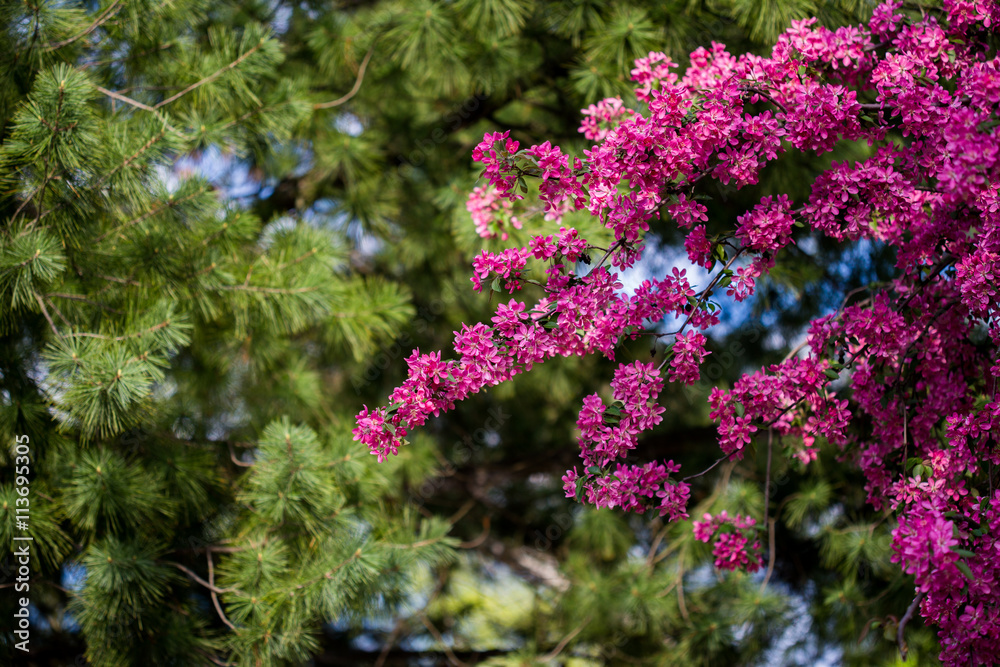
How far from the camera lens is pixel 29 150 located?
1.39m

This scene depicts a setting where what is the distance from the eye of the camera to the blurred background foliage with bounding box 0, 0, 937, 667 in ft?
5.06

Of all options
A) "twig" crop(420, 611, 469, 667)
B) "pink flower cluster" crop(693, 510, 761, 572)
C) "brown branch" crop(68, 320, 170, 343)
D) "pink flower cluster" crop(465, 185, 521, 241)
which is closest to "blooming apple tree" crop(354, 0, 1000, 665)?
"pink flower cluster" crop(693, 510, 761, 572)

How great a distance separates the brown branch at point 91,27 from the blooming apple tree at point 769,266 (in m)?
1.08

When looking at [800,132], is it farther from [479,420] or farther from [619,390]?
[479,420]

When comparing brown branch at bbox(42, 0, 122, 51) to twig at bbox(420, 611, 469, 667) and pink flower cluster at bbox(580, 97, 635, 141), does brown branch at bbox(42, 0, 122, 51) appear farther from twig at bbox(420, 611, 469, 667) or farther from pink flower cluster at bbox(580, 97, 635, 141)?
twig at bbox(420, 611, 469, 667)

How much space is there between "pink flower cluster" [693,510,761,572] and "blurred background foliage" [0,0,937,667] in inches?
14.1

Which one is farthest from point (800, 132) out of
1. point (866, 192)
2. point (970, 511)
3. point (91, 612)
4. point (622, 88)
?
point (91, 612)

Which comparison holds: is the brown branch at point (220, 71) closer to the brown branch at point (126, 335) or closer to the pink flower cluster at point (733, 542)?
the brown branch at point (126, 335)

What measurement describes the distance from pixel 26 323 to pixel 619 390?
1406mm

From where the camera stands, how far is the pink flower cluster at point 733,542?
1.31 metres

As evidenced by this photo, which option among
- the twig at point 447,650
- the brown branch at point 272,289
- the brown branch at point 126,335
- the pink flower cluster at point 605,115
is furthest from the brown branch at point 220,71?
the twig at point 447,650

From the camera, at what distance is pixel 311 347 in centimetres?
278

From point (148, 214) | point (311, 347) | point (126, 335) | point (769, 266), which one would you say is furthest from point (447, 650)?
point (769, 266)

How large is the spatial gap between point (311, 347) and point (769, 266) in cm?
199
